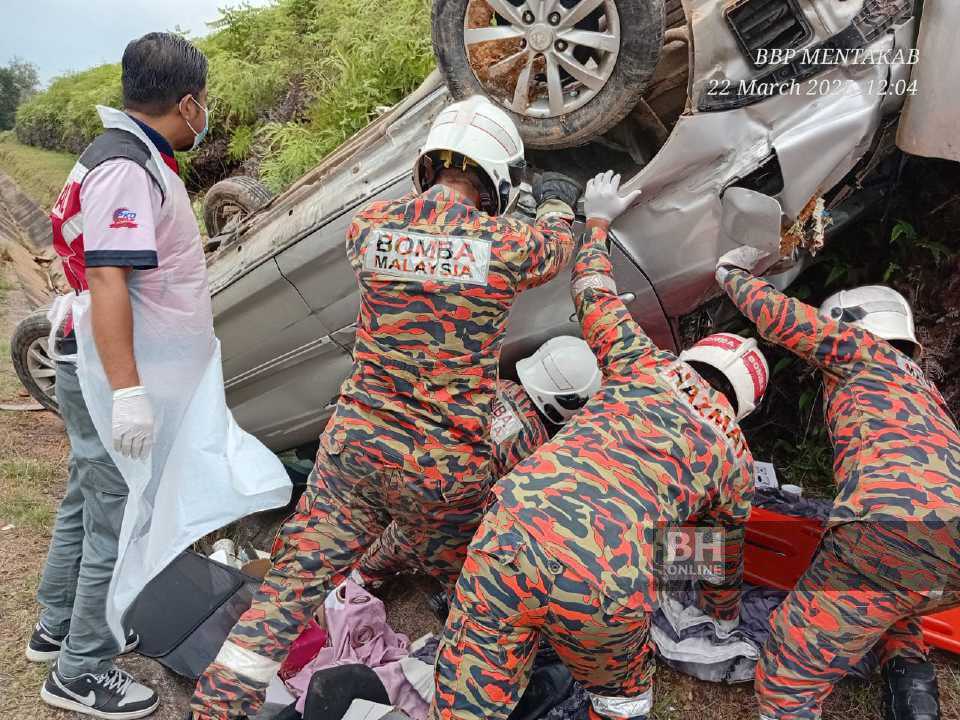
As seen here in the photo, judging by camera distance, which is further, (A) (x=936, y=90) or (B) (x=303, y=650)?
(B) (x=303, y=650)

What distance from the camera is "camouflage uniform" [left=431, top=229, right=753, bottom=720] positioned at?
217 centimetres

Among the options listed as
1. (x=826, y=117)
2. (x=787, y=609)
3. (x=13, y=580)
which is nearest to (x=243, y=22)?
(x=13, y=580)

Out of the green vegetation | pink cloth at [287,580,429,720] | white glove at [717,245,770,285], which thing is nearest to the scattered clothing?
pink cloth at [287,580,429,720]

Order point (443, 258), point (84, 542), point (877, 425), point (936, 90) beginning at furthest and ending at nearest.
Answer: point (84, 542), point (936, 90), point (877, 425), point (443, 258)

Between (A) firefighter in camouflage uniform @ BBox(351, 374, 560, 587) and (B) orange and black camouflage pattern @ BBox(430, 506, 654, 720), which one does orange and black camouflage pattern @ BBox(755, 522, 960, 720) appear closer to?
Answer: (B) orange and black camouflage pattern @ BBox(430, 506, 654, 720)

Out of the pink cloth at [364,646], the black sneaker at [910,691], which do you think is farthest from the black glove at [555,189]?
the black sneaker at [910,691]

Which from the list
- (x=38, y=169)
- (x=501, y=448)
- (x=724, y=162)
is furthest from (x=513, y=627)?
(x=38, y=169)

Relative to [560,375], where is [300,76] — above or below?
above

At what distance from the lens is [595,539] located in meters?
2.19

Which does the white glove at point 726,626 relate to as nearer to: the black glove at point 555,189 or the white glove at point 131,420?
the black glove at point 555,189

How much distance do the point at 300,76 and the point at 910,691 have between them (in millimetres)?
8913

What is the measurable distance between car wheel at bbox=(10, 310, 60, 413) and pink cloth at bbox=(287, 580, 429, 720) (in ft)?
8.60

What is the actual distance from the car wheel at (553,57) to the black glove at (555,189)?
0.14 m

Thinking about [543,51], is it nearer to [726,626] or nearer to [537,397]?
[537,397]
